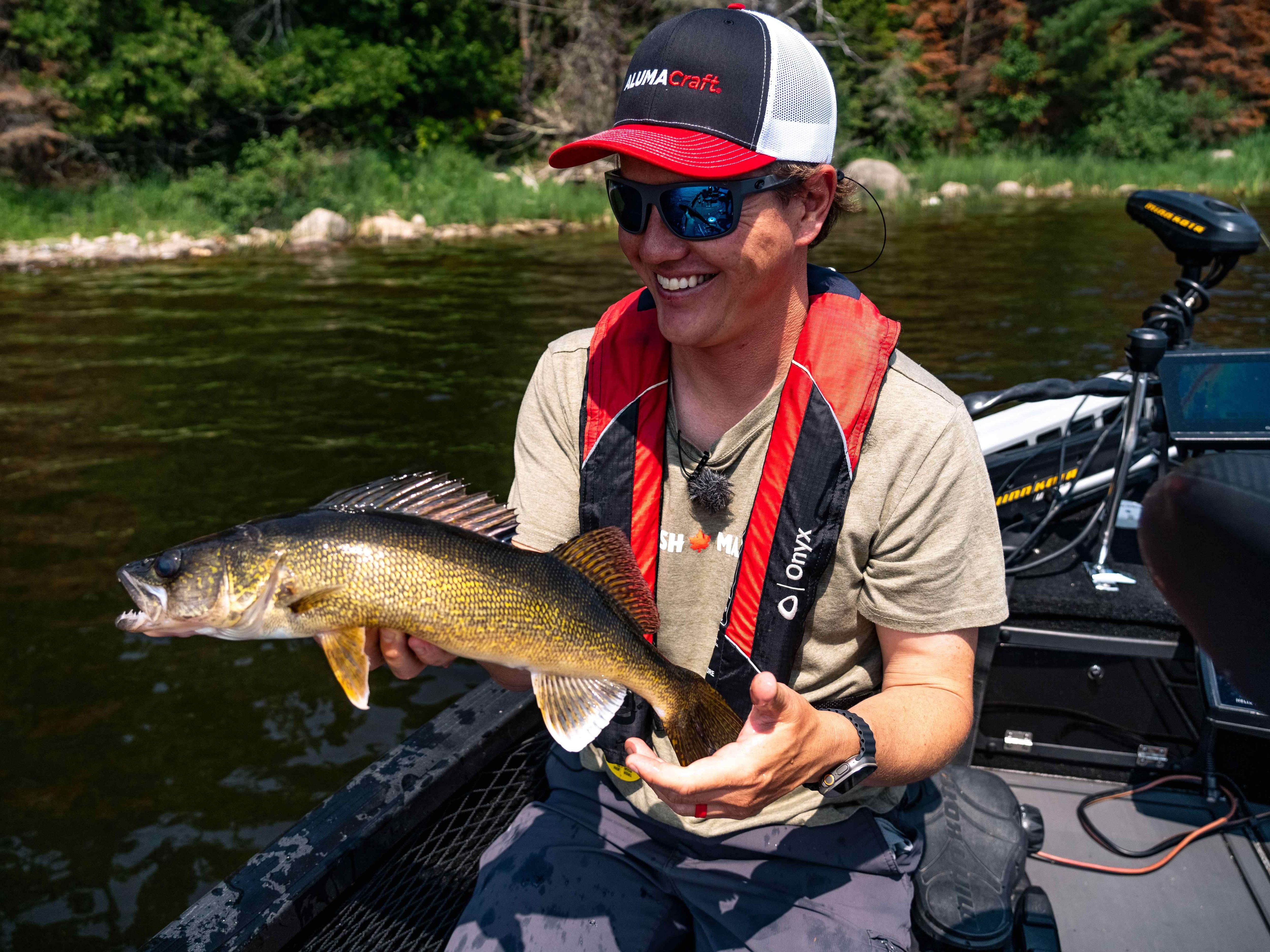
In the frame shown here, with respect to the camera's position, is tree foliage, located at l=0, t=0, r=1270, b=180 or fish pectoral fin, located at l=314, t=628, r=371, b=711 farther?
tree foliage, located at l=0, t=0, r=1270, b=180

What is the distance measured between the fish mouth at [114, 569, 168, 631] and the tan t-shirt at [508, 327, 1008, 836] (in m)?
0.85

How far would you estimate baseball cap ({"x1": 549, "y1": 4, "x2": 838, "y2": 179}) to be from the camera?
87.8 inches

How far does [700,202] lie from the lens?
2236 mm

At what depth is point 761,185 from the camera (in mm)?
2260

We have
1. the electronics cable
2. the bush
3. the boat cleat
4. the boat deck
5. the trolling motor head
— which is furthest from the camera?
the bush

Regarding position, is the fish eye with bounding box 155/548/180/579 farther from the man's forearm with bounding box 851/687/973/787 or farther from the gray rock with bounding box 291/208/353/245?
the gray rock with bounding box 291/208/353/245

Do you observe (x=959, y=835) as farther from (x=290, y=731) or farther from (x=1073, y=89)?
(x=1073, y=89)

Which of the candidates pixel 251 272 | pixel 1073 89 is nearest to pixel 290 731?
pixel 251 272

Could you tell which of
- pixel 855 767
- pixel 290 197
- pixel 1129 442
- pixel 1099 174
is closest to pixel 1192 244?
pixel 1129 442

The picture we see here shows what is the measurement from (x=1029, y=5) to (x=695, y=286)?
50810mm

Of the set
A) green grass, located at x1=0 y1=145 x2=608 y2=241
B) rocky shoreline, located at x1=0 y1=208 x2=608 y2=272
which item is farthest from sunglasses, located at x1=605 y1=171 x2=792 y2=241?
green grass, located at x1=0 y1=145 x2=608 y2=241

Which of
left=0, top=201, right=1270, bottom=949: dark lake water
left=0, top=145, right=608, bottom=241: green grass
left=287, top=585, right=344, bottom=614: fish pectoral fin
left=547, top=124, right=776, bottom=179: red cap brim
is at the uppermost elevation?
left=547, top=124, right=776, bottom=179: red cap brim

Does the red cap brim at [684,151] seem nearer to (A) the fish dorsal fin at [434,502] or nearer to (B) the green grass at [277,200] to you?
(A) the fish dorsal fin at [434,502]

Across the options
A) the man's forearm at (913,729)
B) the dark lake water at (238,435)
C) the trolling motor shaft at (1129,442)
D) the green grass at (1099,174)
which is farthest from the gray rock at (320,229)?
the man's forearm at (913,729)
